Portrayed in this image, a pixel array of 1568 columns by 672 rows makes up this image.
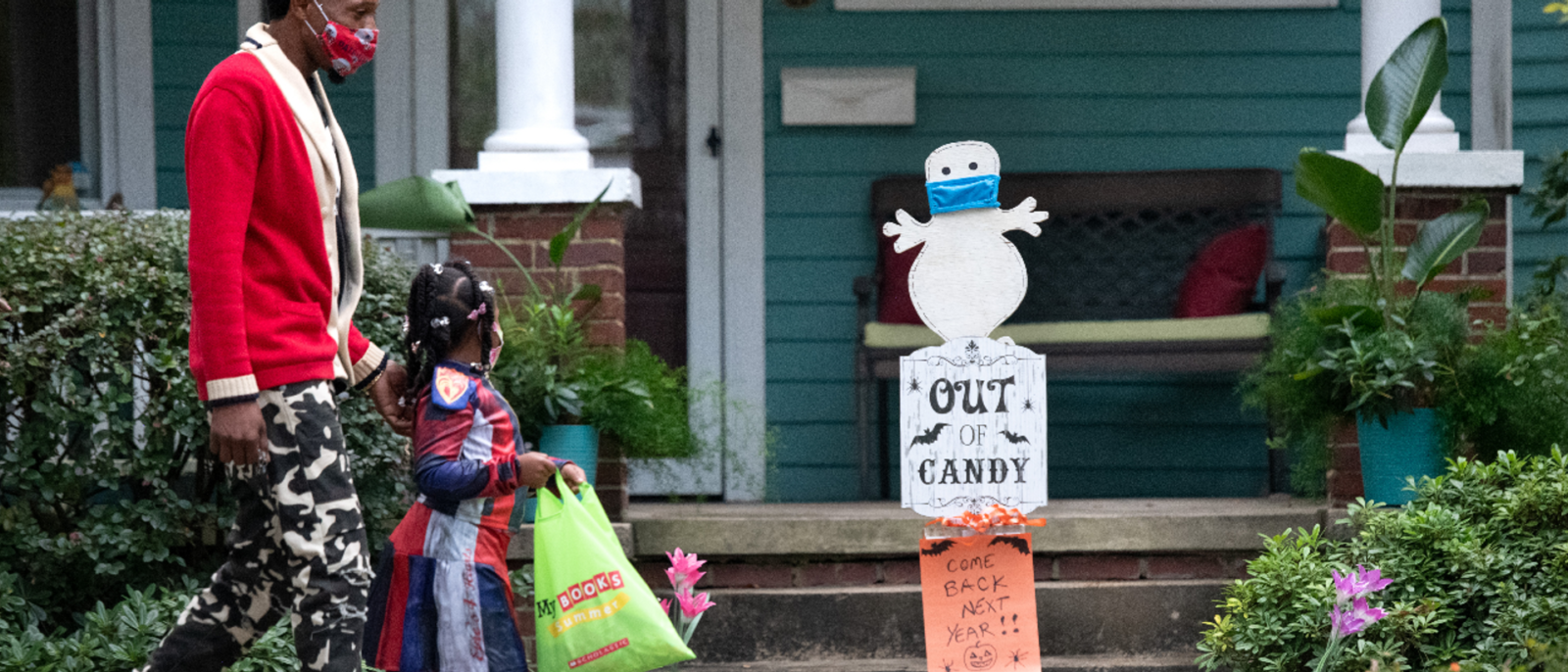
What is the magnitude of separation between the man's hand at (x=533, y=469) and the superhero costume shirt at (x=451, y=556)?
2 centimetres

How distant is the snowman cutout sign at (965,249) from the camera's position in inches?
106

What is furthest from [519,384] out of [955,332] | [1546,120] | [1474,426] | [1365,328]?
[1546,120]

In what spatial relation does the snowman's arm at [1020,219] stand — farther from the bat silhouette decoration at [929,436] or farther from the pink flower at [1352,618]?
the pink flower at [1352,618]

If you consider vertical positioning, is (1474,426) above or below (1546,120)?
below

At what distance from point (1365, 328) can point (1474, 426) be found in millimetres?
373

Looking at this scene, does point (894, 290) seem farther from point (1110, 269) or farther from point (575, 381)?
point (575, 381)

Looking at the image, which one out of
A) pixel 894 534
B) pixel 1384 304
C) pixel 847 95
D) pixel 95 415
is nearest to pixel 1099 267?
pixel 847 95

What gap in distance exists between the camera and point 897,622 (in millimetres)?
3811

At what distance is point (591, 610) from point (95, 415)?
5.72 feet

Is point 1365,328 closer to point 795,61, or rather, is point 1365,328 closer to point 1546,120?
point 1546,120

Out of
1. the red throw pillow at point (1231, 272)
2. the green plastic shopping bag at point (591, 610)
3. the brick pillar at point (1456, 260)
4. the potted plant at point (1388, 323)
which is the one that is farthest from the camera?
the red throw pillow at point (1231, 272)

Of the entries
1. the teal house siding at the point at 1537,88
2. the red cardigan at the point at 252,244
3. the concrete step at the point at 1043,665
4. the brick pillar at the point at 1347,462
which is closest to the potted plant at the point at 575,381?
the concrete step at the point at 1043,665

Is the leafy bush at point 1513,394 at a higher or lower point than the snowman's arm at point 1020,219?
lower

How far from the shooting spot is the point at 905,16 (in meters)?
5.20
